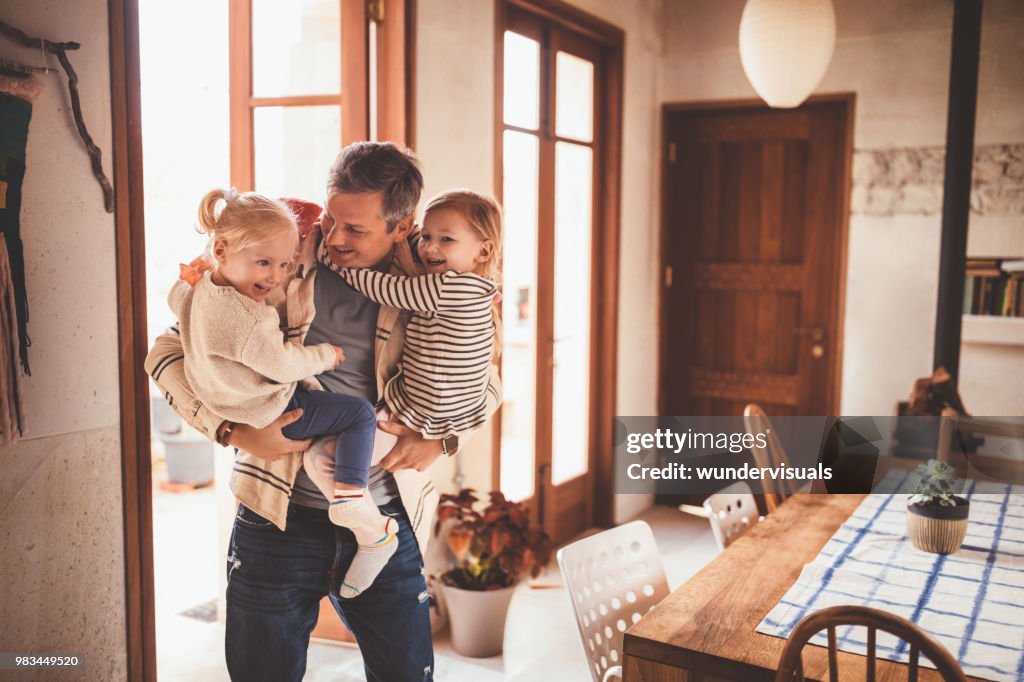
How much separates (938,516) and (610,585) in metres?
0.81

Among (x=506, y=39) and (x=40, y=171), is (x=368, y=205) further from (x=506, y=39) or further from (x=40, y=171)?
(x=506, y=39)

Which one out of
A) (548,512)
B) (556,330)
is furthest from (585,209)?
(548,512)

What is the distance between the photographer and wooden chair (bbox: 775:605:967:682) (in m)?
1.25

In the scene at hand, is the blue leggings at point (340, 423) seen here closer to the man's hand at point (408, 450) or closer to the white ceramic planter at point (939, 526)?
the man's hand at point (408, 450)

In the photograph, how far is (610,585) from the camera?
78.7 inches

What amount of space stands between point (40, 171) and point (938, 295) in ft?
12.3

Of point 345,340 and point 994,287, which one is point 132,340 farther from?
point 994,287

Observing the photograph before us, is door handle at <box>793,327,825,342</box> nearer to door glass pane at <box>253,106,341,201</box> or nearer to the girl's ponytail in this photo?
door glass pane at <box>253,106,341,201</box>

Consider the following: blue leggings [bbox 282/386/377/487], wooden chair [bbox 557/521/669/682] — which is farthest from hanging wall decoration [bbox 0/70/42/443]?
wooden chair [bbox 557/521/669/682]

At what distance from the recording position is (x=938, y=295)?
411cm

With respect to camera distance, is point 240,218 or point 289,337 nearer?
point 240,218

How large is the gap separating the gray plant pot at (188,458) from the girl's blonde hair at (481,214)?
12.5 ft

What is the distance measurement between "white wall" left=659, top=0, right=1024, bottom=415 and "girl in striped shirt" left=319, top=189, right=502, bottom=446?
10.9 ft

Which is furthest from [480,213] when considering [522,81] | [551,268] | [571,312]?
[571,312]
